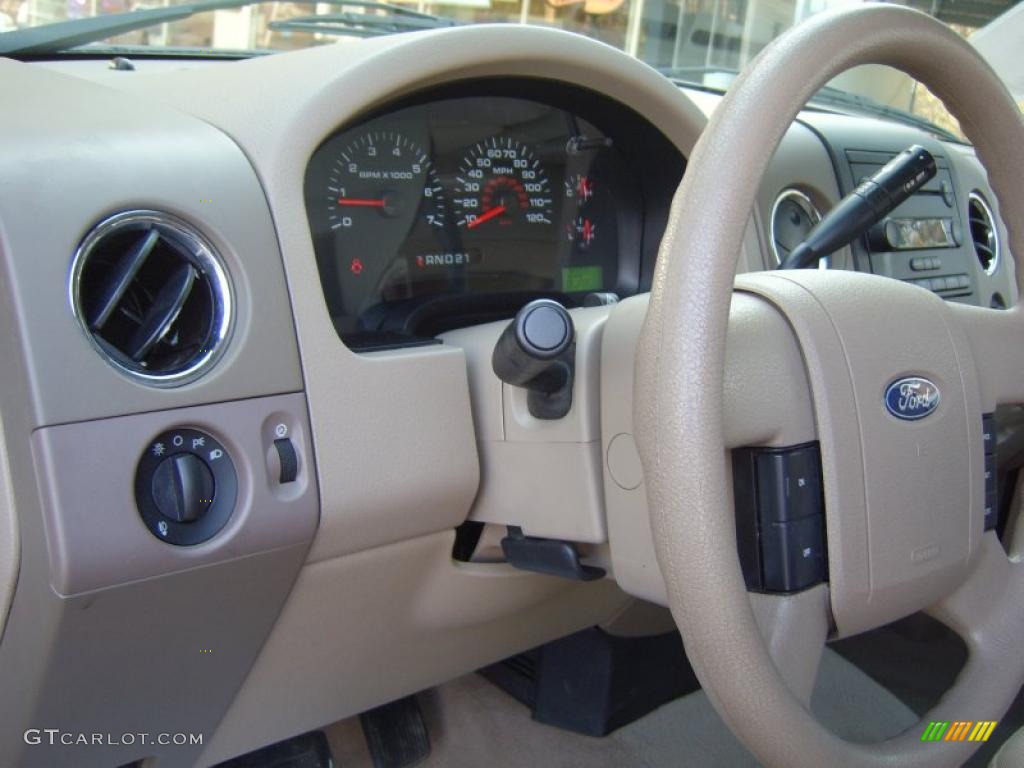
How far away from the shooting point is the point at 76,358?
0.87m

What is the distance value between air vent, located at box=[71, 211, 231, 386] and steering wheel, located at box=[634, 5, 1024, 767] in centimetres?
42

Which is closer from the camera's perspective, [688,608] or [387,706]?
[688,608]

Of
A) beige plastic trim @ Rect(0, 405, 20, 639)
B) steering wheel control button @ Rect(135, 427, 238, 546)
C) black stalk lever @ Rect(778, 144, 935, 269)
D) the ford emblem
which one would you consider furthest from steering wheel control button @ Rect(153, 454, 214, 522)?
black stalk lever @ Rect(778, 144, 935, 269)

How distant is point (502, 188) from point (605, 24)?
2.64ft

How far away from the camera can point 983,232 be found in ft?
6.84

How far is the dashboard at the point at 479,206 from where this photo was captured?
127 centimetres

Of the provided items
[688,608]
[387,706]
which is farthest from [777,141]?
[387,706]

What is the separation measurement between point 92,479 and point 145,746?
0.37 metres

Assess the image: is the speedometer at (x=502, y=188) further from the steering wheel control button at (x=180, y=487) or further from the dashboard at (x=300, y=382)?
the steering wheel control button at (x=180, y=487)

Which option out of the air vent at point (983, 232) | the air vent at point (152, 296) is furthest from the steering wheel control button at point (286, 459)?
the air vent at point (983, 232)

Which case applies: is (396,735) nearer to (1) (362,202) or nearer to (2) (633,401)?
(1) (362,202)

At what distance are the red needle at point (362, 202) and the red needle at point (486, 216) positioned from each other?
143 millimetres

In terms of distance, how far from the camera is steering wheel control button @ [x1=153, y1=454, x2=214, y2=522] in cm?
92

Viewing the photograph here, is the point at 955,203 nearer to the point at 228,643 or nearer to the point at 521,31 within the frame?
the point at 521,31
